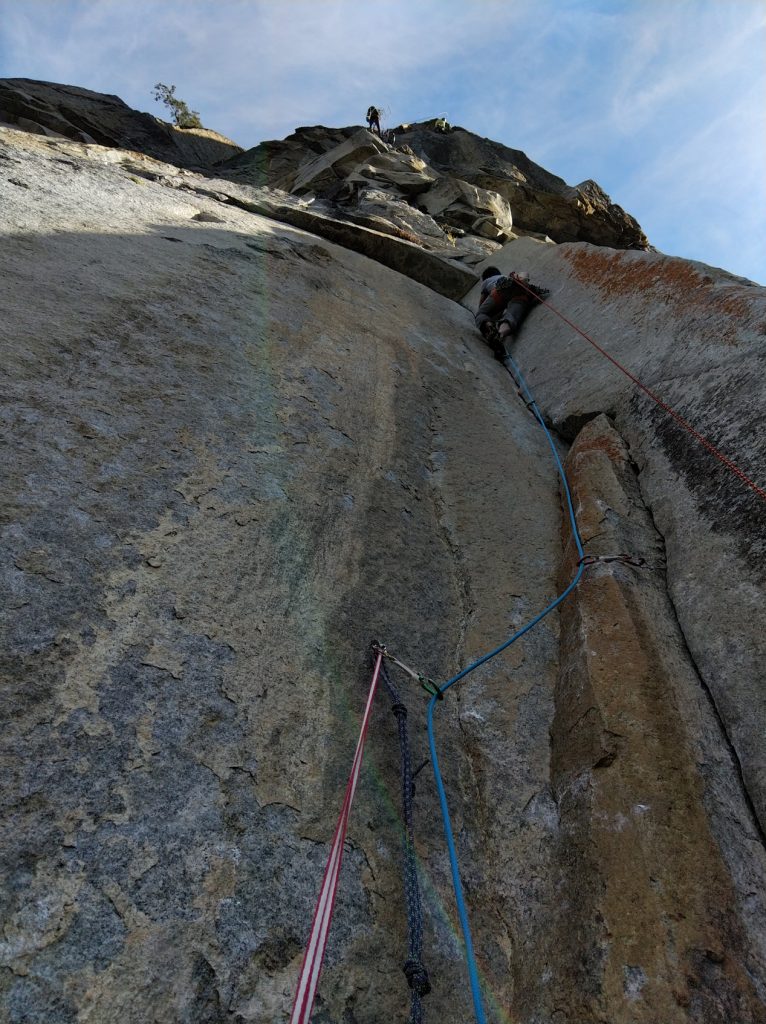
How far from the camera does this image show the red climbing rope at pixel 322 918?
1.16 meters

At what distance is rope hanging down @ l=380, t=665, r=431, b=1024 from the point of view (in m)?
1.30

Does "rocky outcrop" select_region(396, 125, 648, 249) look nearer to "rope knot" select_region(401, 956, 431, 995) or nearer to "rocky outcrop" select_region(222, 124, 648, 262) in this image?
"rocky outcrop" select_region(222, 124, 648, 262)

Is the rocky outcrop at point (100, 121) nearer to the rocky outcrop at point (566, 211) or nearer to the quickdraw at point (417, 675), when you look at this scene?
the rocky outcrop at point (566, 211)

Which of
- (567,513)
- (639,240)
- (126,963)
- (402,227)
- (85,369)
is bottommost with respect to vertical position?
(126,963)

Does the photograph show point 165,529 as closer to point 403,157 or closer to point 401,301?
point 401,301

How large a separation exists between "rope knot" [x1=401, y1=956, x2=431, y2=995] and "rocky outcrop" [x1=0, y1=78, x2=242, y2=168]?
46.4ft

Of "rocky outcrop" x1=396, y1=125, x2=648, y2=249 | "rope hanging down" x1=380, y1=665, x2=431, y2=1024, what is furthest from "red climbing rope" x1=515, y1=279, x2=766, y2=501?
"rocky outcrop" x1=396, y1=125, x2=648, y2=249

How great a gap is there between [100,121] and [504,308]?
45.5ft

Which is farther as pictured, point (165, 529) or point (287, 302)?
point (287, 302)

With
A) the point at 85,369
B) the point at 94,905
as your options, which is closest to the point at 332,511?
the point at 85,369

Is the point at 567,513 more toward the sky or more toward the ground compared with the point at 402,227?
more toward the ground

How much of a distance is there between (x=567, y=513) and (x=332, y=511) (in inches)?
46.6

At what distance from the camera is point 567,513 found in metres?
2.90

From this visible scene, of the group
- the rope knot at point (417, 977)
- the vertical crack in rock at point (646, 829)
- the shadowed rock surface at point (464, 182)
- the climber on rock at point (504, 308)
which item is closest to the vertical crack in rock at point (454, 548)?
the vertical crack in rock at point (646, 829)
